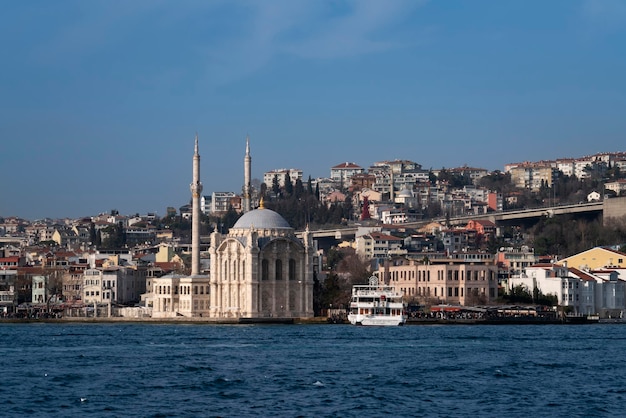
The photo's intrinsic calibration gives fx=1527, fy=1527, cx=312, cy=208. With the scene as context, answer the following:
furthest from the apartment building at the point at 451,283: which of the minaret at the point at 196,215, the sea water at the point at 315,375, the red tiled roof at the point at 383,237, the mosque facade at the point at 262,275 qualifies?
the red tiled roof at the point at 383,237

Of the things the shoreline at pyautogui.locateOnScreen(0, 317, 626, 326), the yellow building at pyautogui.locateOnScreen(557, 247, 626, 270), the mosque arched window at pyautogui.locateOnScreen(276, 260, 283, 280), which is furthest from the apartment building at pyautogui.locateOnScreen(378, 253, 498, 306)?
the yellow building at pyautogui.locateOnScreen(557, 247, 626, 270)

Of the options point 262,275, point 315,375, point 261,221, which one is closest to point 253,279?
point 262,275

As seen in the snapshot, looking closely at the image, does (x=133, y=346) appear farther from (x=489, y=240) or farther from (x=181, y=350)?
(x=489, y=240)

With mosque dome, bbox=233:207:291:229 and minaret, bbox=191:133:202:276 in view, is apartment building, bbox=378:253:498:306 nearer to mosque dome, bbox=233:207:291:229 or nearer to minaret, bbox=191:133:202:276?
mosque dome, bbox=233:207:291:229

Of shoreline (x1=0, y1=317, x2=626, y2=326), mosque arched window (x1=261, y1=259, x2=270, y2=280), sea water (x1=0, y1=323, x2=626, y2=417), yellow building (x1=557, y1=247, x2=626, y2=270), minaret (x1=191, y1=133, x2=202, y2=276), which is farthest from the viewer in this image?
yellow building (x1=557, y1=247, x2=626, y2=270)

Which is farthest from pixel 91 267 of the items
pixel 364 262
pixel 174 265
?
pixel 364 262

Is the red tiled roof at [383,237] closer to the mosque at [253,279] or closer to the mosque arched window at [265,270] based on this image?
the mosque at [253,279]
